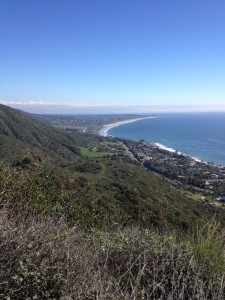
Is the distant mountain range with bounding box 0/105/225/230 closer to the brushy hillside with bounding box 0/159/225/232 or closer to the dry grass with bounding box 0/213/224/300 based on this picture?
the brushy hillside with bounding box 0/159/225/232

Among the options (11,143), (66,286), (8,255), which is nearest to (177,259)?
(66,286)

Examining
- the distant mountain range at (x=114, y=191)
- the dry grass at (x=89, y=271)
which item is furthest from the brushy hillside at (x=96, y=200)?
the dry grass at (x=89, y=271)

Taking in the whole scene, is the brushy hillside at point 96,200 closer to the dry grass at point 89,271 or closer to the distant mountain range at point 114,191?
the distant mountain range at point 114,191

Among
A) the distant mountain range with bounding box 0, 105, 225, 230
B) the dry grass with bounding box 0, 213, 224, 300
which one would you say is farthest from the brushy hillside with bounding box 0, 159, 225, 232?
the dry grass with bounding box 0, 213, 224, 300

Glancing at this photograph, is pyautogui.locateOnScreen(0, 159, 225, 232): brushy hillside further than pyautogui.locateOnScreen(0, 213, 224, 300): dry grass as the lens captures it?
Yes

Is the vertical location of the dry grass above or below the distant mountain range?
above

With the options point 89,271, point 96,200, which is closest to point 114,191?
point 96,200

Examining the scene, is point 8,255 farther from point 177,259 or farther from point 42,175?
point 42,175

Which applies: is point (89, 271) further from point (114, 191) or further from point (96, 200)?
point (114, 191)
